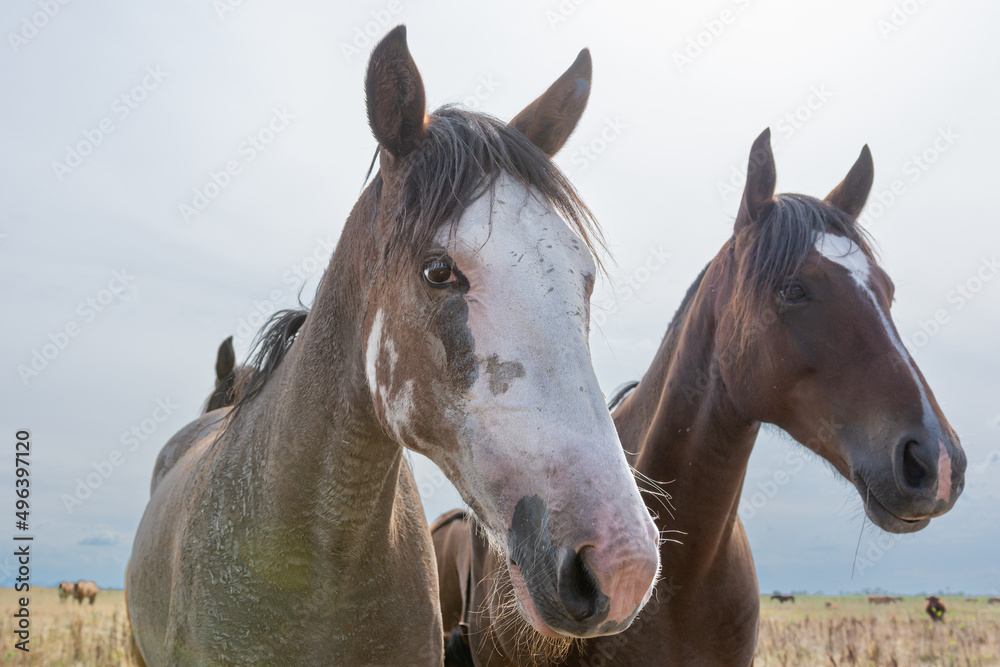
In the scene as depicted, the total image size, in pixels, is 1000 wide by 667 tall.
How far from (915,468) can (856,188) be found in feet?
5.83

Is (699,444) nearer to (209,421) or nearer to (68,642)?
(209,421)

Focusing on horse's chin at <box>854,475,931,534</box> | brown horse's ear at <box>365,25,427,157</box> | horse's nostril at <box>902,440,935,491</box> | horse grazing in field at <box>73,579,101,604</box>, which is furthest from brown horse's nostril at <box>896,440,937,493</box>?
horse grazing in field at <box>73,579,101,604</box>

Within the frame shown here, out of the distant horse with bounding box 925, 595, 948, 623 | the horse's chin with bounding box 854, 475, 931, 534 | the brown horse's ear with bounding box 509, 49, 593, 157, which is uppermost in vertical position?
the brown horse's ear with bounding box 509, 49, 593, 157

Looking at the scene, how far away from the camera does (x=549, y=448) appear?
1.61 metres

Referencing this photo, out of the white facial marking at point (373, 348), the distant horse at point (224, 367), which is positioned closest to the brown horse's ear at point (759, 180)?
the white facial marking at point (373, 348)

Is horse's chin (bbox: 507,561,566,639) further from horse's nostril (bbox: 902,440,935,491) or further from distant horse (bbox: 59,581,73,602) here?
distant horse (bbox: 59,581,73,602)

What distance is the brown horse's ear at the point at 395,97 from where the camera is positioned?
211 centimetres

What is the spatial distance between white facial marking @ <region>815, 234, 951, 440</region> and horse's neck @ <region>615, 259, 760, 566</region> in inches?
23.6

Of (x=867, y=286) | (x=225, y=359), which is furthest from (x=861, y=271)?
(x=225, y=359)

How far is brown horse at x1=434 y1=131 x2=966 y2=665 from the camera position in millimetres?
2824

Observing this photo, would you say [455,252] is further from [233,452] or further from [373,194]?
[233,452]

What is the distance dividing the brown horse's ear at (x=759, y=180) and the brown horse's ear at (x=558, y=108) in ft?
4.18

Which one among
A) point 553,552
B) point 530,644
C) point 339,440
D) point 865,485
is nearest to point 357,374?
point 339,440

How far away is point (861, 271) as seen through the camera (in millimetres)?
3170
